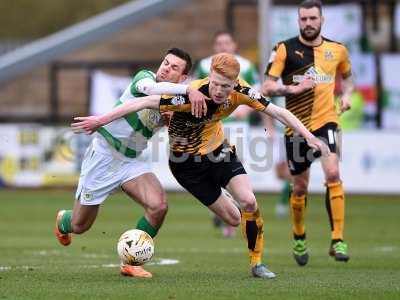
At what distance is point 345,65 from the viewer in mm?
13070

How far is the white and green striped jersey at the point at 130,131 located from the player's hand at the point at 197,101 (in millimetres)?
838

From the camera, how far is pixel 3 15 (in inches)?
1726

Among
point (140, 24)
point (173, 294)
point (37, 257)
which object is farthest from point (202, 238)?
point (140, 24)

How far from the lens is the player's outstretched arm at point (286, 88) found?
1235 centimetres

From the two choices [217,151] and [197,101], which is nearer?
[197,101]

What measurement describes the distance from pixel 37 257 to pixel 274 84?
3.44m

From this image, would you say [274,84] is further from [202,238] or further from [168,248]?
[202,238]

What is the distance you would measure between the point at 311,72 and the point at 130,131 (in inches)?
102

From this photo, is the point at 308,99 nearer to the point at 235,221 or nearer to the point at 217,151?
the point at 217,151

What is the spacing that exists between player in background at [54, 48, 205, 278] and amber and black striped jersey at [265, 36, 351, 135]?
6.82 feet

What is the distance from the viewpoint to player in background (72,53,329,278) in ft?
33.9

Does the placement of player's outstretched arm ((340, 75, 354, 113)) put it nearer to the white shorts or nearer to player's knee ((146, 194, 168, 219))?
the white shorts

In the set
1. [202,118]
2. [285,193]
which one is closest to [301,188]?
[202,118]

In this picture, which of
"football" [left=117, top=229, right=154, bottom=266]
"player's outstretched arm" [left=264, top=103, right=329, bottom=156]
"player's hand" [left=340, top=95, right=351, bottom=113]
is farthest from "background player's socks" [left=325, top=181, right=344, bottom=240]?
"football" [left=117, top=229, right=154, bottom=266]
